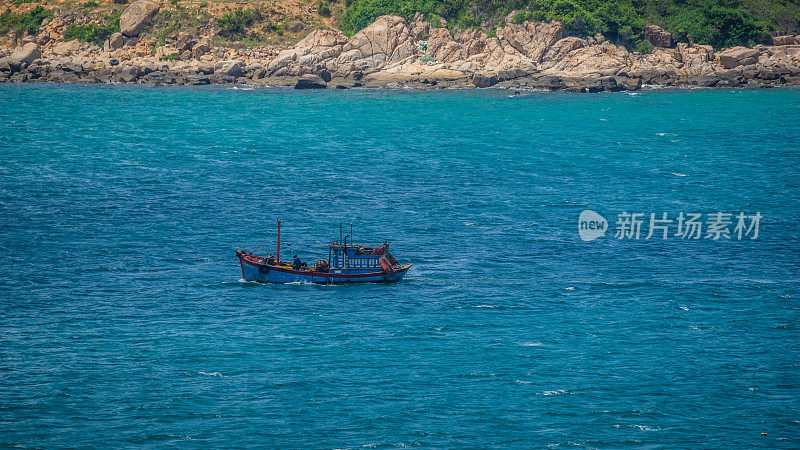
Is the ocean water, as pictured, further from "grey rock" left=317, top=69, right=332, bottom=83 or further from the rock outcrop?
"grey rock" left=317, top=69, right=332, bottom=83

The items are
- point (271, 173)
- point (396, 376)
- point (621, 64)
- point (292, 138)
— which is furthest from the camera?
point (621, 64)

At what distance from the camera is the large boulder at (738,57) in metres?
195

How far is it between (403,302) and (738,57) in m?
163

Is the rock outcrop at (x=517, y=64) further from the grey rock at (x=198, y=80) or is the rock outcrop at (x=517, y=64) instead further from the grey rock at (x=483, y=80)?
the grey rock at (x=483, y=80)

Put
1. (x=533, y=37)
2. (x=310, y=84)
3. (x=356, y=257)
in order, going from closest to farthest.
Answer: (x=356, y=257) < (x=310, y=84) < (x=533, y=37)

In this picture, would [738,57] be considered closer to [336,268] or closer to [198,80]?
[198,80]

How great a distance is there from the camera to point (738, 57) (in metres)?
195

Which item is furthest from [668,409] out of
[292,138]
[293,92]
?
[293,92]

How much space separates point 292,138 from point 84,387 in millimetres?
84437

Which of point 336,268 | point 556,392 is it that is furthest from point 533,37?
point 556,392

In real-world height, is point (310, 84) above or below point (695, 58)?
below

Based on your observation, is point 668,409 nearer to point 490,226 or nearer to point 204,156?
point 490,226

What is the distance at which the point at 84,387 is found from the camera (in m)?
44.5

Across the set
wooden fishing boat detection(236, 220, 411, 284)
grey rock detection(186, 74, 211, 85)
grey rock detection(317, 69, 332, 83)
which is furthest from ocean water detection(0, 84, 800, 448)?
grey rock detection(186, 74, 211, 85)
